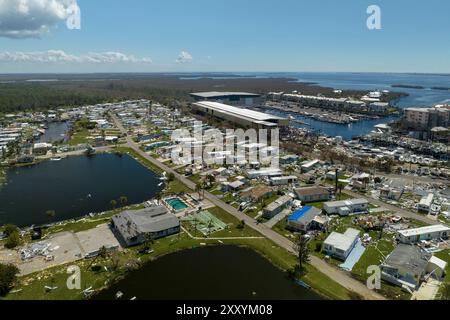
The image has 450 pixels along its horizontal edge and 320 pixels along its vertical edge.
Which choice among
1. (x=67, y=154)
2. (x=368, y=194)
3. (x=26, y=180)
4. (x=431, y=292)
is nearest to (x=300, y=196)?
(x=368, y=194)

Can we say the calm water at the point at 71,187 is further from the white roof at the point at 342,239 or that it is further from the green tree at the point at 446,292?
the green tree at the point at 446,292

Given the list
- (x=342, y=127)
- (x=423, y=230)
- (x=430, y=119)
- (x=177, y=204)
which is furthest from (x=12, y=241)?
(x=430, y=119)

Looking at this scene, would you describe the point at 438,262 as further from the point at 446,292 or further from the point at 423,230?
the point at 423,230

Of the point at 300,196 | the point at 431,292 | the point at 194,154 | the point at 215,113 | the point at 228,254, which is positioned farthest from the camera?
the point at 215,113

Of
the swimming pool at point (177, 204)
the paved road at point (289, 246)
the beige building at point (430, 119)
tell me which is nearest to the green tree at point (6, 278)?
the swimming pool at point (177, 204)

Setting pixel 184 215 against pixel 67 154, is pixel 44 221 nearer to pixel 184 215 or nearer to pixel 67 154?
pixel 184 215

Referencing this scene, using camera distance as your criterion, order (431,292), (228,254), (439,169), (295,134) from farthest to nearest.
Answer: (295,134)
(439,169)
(228,254)
(431,292)
